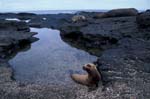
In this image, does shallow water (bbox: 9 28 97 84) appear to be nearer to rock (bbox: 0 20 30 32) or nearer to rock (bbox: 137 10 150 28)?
rock (bbox: 137 10 150 28)

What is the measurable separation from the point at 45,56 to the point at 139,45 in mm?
6431

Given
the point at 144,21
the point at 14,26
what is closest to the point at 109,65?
the point at 144,21

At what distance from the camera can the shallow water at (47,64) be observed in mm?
13151

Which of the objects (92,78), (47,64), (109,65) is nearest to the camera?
(92,78)

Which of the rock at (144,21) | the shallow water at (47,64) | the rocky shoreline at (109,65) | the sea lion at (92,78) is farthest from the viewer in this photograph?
the rock at (144,21)

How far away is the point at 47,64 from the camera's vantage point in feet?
53.1

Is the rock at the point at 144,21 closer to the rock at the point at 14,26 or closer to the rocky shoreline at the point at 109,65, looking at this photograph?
the rocky shoreline at the point at 109,65

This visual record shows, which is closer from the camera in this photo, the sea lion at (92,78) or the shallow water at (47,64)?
the sea lion at (92,78)

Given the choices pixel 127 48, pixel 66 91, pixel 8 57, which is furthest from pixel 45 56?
pixel 66 91

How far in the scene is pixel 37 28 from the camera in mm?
38250

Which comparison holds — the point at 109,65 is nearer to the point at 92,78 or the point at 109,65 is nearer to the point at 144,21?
the point at 92,78

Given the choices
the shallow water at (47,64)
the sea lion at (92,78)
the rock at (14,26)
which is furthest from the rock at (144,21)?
the rock at (14,26)

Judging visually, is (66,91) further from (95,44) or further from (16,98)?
(95,44)

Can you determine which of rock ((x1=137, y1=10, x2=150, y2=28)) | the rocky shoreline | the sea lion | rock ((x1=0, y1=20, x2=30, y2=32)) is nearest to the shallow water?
the rocky shoreline
